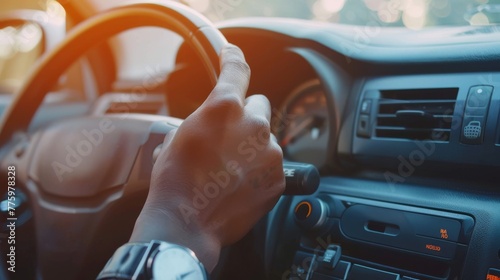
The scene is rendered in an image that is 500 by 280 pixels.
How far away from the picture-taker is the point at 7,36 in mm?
3162

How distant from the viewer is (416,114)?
142 cm

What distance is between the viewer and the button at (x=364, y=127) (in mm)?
1542

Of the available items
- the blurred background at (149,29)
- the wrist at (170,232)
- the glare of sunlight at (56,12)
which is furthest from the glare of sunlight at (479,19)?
the glare of sunlight at (56,12)

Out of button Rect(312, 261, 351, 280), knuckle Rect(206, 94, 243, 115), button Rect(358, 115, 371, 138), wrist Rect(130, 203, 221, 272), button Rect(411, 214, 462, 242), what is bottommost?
button Rect(312, 261, 351, 280)

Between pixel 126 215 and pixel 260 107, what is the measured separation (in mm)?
580

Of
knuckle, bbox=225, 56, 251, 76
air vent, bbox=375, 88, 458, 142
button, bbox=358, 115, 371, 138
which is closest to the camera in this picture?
knuckle, bbox=225, 56, 251, 76

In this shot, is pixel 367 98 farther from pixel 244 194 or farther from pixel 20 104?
pixel 20 104

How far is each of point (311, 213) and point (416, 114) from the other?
1.22ft

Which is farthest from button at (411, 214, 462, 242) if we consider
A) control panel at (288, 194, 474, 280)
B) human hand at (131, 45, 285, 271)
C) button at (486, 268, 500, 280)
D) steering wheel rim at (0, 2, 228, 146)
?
steering wheel rim at (0, 2, 228, 146)

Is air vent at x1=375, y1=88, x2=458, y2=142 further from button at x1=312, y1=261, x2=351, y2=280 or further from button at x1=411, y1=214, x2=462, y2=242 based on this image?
button at x1=312, y1=261, x2=351, y2=280

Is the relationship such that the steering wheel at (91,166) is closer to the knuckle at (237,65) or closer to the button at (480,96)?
the knuckle at (237,65)

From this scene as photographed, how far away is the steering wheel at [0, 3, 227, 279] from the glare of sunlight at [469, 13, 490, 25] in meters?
0.86

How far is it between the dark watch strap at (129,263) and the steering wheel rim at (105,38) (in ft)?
1.43

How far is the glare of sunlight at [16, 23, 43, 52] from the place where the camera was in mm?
3117
